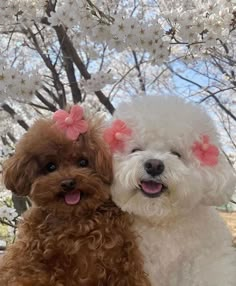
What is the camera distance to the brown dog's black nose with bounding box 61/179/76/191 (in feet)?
3.47

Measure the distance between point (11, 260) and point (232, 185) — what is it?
1.75ft

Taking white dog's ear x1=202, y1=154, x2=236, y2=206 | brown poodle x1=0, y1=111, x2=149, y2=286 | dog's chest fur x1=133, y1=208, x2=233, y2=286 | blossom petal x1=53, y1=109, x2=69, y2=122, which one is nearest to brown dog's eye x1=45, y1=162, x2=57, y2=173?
brown poodle x1=0, y1=111, x2=149, y2=286

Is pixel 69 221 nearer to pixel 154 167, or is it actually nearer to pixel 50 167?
pixel 50 167

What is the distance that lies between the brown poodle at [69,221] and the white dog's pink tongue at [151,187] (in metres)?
0.08

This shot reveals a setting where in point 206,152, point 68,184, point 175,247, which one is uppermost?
point 206,152

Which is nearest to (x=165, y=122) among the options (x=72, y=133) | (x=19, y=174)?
(x=72, y=133)

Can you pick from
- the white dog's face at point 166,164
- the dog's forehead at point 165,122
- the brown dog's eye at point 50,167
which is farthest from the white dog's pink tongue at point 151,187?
the brown dog's eye at point 50,167

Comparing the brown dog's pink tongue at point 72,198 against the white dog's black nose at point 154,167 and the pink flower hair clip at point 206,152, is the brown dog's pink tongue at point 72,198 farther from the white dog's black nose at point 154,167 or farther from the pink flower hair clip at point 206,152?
the pink flower hair clip at point 206,152

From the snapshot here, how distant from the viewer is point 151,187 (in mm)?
1086

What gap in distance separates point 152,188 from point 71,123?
236 mm

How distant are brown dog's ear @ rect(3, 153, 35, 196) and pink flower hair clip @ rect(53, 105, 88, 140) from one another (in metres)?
0.11

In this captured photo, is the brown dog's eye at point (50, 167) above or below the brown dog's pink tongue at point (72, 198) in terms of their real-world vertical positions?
above

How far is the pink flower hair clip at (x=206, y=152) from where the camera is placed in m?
1.13

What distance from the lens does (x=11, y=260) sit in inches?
45.2
